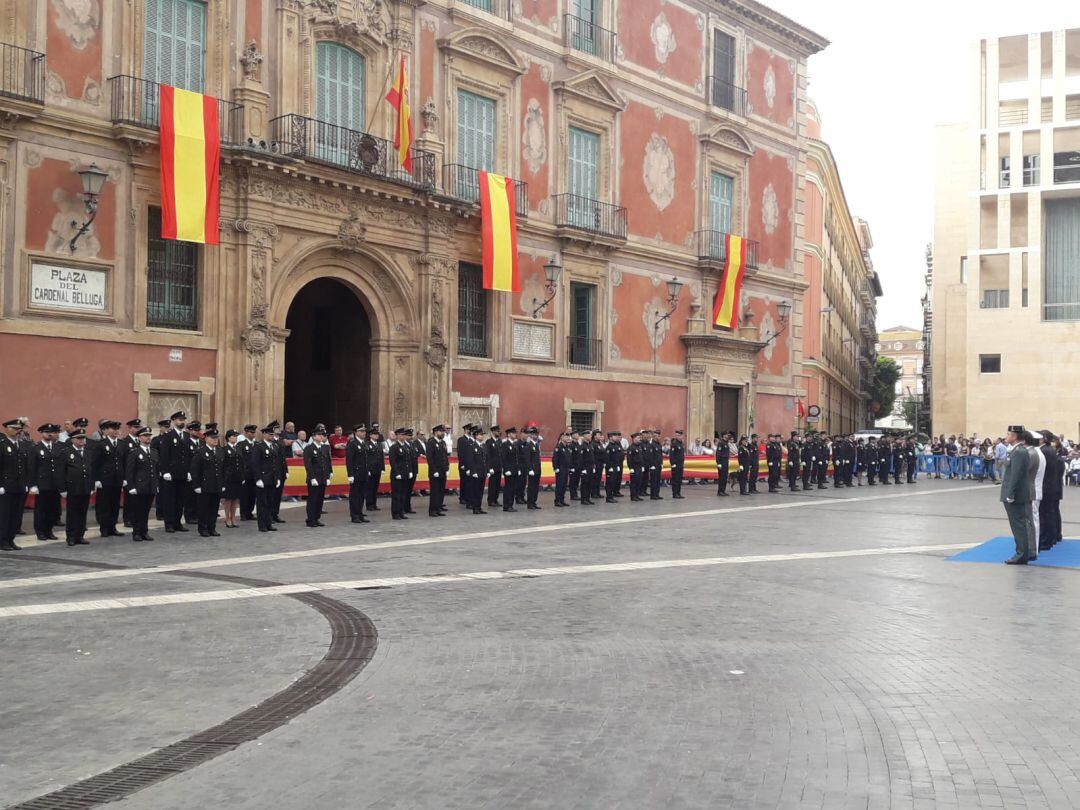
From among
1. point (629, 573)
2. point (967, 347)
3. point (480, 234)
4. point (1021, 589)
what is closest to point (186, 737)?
point (629, 573)

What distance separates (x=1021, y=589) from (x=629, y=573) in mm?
4102

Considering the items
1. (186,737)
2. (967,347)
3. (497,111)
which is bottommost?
(186,737)

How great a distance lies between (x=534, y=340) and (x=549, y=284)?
1559mm

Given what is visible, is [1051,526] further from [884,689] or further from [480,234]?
[480,234]

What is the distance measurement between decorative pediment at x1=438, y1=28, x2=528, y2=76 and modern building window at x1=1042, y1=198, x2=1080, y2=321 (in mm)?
34944

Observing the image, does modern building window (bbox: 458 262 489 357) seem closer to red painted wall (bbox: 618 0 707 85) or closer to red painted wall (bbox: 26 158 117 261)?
red painted wall (bbox: 618 0 707 85)

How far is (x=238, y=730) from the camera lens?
20.0 ft

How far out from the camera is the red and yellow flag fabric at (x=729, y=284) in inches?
1369

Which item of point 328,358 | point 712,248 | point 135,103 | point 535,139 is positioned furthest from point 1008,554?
point 712,248

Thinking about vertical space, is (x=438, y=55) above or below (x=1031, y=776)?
above

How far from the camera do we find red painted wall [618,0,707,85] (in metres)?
32.3

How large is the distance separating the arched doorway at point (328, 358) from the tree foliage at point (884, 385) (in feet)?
272

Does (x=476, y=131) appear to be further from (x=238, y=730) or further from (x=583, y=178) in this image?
(x=238, y=730)

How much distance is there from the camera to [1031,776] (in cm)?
540
